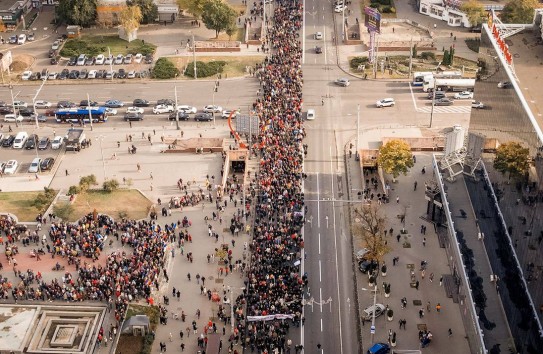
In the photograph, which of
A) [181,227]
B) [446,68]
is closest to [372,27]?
[446,68]

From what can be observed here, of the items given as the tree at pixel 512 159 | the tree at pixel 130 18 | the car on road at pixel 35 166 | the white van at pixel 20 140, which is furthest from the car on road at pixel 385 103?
the white van at pixel 20 140

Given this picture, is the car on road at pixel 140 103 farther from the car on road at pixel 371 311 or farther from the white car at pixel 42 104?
the car on road at pixel 371 311

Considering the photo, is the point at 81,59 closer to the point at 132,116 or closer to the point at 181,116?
the point at 132,116

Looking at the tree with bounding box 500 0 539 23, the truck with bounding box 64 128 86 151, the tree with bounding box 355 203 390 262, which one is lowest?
the truck with bounding box 64 128 86 151

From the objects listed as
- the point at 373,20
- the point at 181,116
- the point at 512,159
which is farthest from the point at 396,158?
the point at 373,20

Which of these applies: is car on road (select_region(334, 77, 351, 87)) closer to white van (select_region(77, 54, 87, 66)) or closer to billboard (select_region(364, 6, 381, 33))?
billboard (select_region(364, 6, 381, 33))

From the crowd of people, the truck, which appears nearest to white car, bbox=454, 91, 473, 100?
the crowd of people
